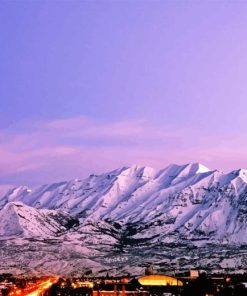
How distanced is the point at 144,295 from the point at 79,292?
21.1m

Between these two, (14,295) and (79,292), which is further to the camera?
(79,292)

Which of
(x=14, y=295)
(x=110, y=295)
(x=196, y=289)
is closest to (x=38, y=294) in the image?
(x=14, y=295)

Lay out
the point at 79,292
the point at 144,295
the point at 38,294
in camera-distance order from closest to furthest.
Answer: the point at 38,294, the point at 144,295, the point at 79,292

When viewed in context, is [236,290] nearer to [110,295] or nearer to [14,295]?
[110,295]

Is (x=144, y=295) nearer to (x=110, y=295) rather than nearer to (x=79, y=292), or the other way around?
(x=110, y=295)

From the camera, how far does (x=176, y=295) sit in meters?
183

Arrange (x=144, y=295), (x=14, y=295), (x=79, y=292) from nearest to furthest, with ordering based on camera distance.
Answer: (x=14, y=295)
(x=144, y=295)
(x=79, y=292)

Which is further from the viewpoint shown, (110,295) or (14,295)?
(110,295)

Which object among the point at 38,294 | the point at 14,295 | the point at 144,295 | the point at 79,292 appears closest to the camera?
the point at 14,295

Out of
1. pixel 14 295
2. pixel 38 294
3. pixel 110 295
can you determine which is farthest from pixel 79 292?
pixel 14 295

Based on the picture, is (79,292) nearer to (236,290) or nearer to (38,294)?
(38,294)

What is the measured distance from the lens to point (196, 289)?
16438 centimetres

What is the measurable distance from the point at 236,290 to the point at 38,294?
44536mm

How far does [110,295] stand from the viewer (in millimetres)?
178875
